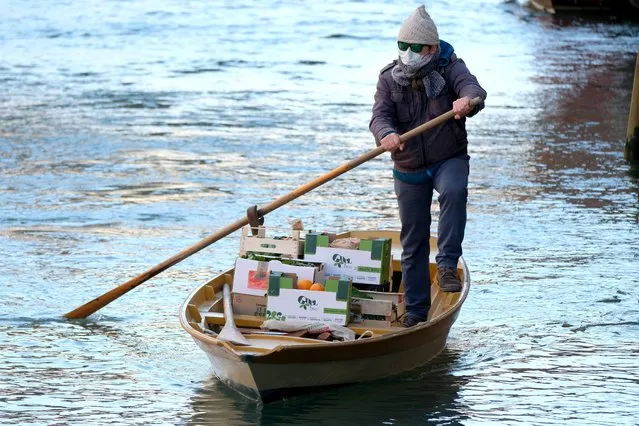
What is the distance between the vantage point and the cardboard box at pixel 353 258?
857cm

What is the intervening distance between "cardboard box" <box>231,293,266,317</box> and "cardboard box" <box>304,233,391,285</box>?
408 millimetres

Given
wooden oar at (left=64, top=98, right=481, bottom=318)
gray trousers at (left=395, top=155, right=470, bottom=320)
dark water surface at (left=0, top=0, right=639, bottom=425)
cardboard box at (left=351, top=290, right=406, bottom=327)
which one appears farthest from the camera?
wooden oar at (left=64, top=98, right=481, bottom=318)

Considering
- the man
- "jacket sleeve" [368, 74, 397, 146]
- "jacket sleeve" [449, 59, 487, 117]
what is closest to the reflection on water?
the man

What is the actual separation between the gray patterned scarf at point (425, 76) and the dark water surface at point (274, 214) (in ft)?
5.71

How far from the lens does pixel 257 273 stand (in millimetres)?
8516

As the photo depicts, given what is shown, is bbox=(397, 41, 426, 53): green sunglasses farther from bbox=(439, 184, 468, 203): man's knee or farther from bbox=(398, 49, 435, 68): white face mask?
bbox=(439, 184, 468, 203): man's knee

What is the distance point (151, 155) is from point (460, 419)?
9.86 metres

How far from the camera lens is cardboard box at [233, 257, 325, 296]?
8.43 meters

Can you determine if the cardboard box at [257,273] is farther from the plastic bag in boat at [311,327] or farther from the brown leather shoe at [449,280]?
the brown leather shoe at [449,280]

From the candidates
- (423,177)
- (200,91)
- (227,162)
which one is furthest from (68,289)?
(200,91)

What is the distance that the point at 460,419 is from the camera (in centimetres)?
777

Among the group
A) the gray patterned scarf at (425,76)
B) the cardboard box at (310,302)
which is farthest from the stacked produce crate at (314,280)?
the gray patterned scarf at (425,76)

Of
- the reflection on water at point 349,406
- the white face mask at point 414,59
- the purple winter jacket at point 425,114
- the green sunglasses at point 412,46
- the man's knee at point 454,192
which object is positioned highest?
the green sunglasses at point 412,46

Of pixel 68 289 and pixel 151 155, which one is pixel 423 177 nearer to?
pixel 68 289
